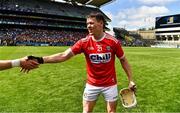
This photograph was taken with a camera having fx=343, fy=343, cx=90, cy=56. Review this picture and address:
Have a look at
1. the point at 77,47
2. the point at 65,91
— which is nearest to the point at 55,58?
the point at 77,47

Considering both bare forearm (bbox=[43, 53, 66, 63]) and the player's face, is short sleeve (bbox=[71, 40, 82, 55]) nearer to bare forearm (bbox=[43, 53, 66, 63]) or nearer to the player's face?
bare forearm (bbox=[43, 53, 66, 63])

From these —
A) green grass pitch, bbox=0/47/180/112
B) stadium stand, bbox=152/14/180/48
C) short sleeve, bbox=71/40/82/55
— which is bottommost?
stadium stand, bbox=152/14/180/48

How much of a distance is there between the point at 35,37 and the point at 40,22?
1599 cm

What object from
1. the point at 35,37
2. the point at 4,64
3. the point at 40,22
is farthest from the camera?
the point at 40,22

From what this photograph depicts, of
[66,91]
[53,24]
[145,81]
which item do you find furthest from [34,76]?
[53,24]

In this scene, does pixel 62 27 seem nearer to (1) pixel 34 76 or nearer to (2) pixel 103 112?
(1) pixel 34 76

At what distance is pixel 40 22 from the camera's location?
10206 cm

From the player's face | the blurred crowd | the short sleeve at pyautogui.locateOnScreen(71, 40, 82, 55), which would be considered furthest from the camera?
the blurred crowd

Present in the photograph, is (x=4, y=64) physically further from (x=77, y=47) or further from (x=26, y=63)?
(x=77, y=47)

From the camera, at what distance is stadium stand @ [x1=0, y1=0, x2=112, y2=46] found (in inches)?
3347

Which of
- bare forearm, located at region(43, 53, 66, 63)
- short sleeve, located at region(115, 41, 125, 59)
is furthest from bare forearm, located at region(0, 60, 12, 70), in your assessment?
short sleeve, located at region(115, 41, 125, 59)

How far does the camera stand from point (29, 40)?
266 ft

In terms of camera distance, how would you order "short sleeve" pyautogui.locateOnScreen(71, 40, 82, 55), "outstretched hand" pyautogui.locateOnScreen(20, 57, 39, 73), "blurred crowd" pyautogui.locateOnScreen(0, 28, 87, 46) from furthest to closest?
1. "blurred crowd" pyautogui.locateOnScreen(0, 28, 87, 46)
2. "short sleeve" pyautogui.locateOnScreen(71, 40, 82, 55)
3. "outstretched hand" pyautogui.locateOnScreen(20, 57, 39, 73)

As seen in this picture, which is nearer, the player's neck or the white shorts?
the player's neck
